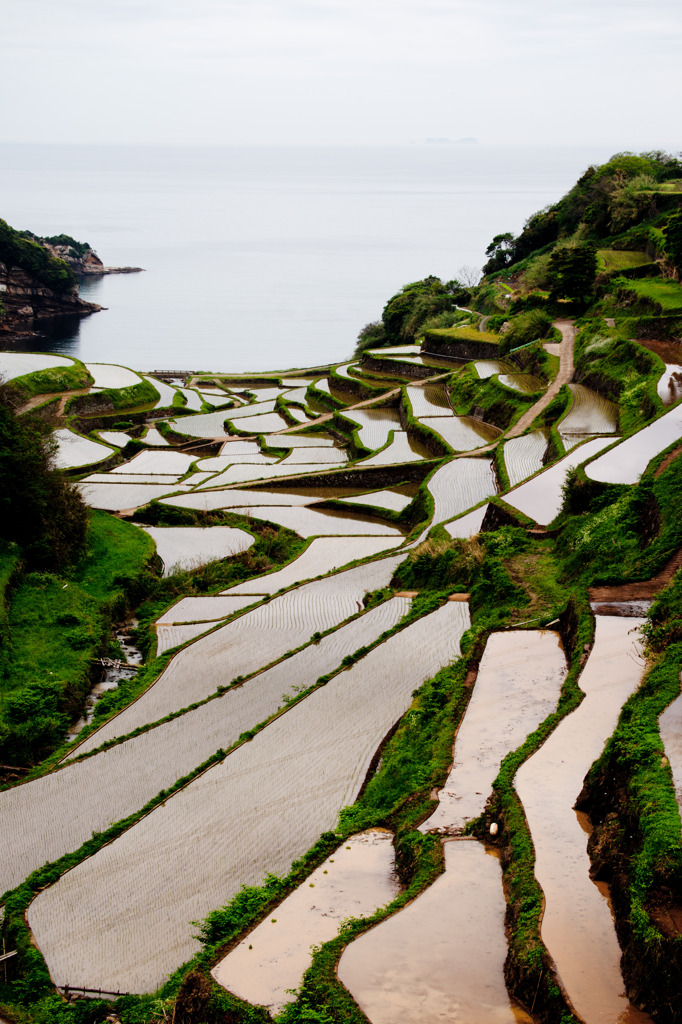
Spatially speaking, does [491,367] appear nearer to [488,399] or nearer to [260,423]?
[488,399]

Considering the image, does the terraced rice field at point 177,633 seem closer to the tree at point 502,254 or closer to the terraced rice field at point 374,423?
the terraced rice field at point 374,423

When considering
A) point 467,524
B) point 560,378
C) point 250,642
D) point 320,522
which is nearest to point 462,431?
point 560,378

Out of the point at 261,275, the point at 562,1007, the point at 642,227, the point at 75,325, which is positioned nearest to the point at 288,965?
the point at 562,1007

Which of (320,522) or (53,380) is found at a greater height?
(53,380)

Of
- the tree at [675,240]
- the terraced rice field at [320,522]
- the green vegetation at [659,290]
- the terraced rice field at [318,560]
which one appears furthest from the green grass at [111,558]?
the tree at [675,240]

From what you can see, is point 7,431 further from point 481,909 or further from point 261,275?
point 261,275

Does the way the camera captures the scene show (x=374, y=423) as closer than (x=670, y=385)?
No
